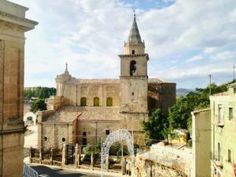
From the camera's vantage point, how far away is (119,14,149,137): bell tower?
4141cm

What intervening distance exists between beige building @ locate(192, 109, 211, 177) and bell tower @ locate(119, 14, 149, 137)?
2005cm

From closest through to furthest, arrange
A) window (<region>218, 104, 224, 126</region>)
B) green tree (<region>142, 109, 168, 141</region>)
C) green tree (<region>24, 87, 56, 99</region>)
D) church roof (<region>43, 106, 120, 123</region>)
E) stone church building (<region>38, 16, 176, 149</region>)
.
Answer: window (<region>218, 104, 224, 126</region>), green tree (<region>142, 109, 168, 141</region>), stone church building (<region>38, 16, 176, 149</region>), church roof (<region>43, 106, 120, 123</region>), green tree (<region>24, 87, 56, 99</region>)

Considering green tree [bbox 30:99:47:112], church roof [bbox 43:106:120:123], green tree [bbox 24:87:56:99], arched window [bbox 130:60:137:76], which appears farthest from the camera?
green tree [bbox 24:87:56:99]

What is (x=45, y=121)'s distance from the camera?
139ft

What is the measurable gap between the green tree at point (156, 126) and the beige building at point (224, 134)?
18.6 m

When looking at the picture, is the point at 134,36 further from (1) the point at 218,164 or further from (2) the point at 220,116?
(1) the point at 218,164

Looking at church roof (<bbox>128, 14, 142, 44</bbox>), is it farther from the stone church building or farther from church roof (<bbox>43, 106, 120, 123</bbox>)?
church roof (<bbox>43, 106, 120, 123</bbox>)

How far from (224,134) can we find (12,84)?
11.6 m

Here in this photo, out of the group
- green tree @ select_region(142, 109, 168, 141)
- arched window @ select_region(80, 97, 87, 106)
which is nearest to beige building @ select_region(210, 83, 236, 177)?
green tree @ select_region(142, 109, 168, 141)

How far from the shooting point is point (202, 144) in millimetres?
21141

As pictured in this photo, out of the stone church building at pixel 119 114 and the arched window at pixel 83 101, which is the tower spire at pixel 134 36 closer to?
the stone church building at pixel 119 114

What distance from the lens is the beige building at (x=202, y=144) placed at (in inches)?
828

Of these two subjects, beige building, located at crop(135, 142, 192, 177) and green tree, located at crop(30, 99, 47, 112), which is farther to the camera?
green tree, located at crop(30, 99, 47, 112)

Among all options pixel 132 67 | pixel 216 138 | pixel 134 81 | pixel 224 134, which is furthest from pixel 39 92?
pixel 224 134
